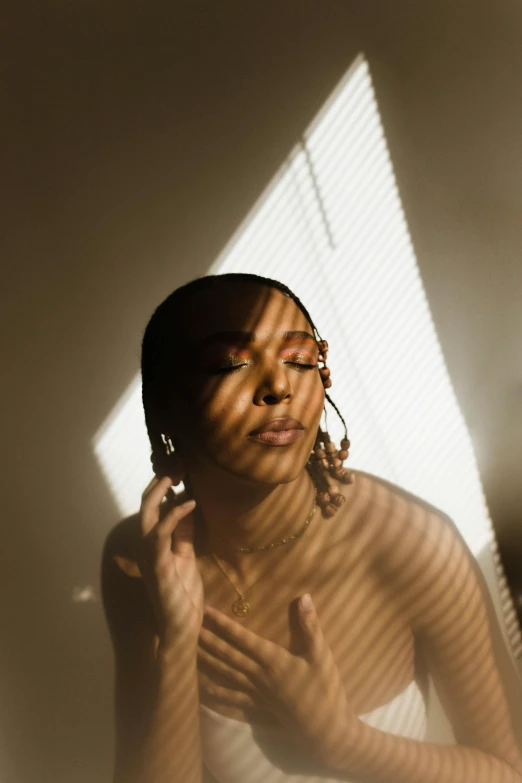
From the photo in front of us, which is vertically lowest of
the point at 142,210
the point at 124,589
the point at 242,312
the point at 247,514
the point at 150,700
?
the point at 150,700

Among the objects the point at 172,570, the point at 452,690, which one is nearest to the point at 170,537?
the point at 172,570

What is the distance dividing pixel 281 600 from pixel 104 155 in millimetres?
820

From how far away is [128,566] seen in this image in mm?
1103

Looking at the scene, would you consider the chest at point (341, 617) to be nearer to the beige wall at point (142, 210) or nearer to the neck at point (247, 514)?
the neck at point (247, 514)

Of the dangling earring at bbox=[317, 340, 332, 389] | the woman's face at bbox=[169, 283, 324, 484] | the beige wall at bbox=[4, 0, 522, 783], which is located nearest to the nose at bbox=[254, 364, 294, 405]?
the woman's face at bbox=[169, 283, 324, 484]

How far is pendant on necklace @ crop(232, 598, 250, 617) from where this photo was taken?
109 centimetres

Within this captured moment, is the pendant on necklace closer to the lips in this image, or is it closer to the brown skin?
the brown skin

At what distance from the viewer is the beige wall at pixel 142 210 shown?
1.14 m

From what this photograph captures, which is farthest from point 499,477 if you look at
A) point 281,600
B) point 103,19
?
point 103,19

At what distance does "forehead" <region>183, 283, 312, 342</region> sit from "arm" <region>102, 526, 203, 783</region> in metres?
0.39

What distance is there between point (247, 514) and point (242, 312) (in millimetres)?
324

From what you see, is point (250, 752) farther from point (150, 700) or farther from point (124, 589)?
point (124, 589)

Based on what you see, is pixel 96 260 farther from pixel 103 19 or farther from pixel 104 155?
pixel 103 19

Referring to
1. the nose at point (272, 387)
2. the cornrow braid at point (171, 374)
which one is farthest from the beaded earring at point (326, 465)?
the nose at point (272, 387)
